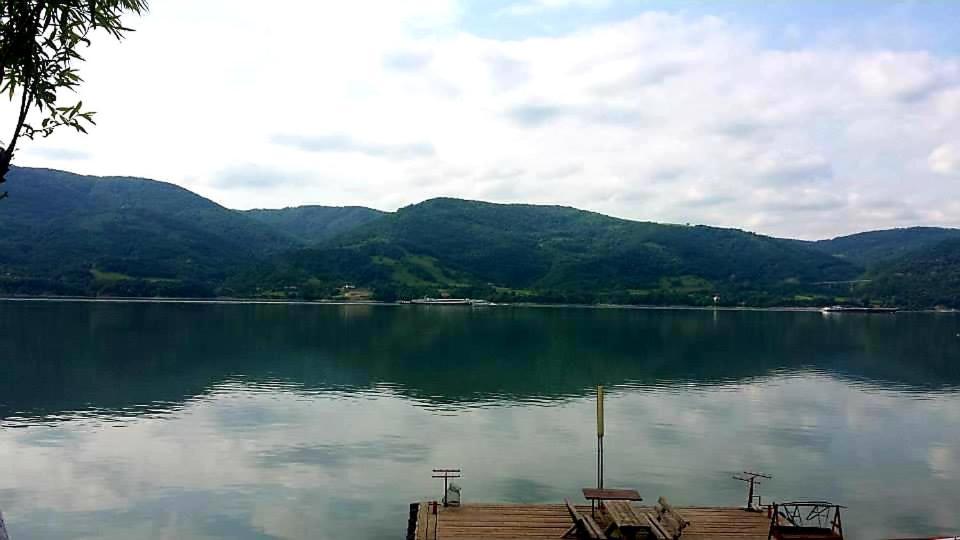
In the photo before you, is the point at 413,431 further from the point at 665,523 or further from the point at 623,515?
the point at 665,523

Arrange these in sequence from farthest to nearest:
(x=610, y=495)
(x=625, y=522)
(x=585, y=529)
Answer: (x=610, y=495), (x=625, y=522), (x=585, y=529)

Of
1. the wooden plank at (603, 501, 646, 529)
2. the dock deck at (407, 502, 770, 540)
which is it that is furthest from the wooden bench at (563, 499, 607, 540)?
the wooden plank at (603, 501, 646, 529)

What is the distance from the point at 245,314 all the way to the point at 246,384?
119486mm

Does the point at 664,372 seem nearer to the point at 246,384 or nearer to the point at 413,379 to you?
the point at 413,379

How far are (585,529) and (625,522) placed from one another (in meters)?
1.57

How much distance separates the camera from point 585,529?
85.3 feet

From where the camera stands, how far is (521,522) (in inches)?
1107

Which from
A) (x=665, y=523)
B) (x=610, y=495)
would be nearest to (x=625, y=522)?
(x=665, y=523)

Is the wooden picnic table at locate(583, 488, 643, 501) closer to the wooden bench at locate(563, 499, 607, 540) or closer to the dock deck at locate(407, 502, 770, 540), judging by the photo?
the dock deck at locate(407, 502, 770, 540)

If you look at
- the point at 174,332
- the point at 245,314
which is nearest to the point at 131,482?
the point at 174,332

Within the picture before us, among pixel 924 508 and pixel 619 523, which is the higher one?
pixel 619 523

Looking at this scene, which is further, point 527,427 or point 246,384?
point 246,384

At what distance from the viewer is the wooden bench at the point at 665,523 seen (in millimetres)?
25530

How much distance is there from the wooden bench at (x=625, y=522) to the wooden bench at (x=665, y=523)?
0.39 metres
